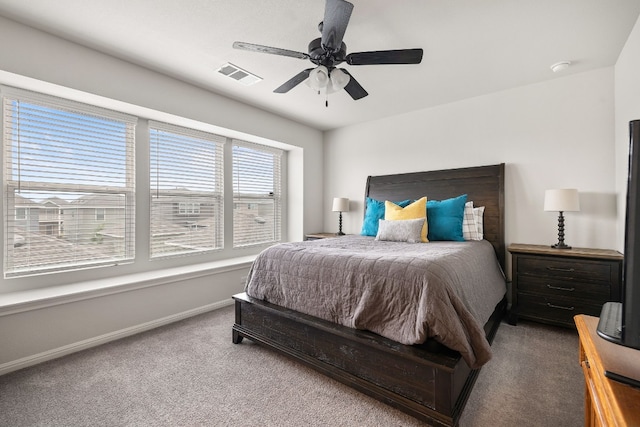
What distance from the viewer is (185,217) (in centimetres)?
346

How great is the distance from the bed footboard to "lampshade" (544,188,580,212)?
1434 mm

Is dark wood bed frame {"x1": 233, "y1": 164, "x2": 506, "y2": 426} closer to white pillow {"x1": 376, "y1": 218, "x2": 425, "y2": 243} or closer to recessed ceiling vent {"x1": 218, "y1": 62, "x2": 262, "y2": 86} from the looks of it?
white pillow {"x1": 376, "y1": 218, "x2": 425, "y2": 243}

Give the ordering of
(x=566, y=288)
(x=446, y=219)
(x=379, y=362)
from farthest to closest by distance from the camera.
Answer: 1. (x=446, y=219)
2. (x=566, y=288)
3. (x=379, y=362)

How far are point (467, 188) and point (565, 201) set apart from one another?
0.94 m

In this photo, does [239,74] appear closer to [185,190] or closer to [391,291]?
[185,190]

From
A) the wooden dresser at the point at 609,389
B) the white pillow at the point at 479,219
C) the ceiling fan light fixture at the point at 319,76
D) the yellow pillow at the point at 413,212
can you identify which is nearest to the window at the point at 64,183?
the ceiling fan light fixture at the point at 319,76

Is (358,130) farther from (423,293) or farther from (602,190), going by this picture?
(423,293)

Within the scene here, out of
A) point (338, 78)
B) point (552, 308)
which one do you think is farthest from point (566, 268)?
point (338, 78)

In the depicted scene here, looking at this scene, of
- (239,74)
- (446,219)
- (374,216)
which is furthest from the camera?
(374,216)

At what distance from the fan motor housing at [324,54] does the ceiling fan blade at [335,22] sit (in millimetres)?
53

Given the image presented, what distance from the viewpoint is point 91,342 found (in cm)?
239

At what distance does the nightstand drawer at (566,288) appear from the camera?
2443 mm

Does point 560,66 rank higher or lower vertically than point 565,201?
higher

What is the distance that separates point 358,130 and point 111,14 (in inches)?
129
